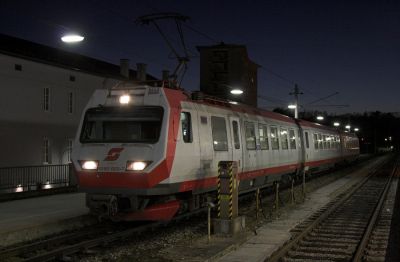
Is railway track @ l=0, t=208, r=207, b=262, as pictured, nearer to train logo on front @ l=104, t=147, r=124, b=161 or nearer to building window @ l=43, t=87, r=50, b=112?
train logo on front @ l=104, t=147, r=124, b=161

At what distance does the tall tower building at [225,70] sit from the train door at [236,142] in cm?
4940

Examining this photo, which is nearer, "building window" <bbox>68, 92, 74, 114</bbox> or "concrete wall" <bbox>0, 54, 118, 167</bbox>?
"concrete wall" <bbox>0, 54, 118, 167</bbox>

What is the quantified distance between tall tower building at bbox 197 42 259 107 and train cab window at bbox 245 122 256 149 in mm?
47888

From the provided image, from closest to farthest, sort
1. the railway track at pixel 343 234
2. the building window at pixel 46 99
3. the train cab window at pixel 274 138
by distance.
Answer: the railway track at pixel 343 234, the train cab window at pixel 274 138, the building window at pixel 46 99

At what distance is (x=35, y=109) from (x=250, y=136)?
13.3 meters

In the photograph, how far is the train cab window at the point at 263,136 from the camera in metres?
17.9

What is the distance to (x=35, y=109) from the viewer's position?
25781mm

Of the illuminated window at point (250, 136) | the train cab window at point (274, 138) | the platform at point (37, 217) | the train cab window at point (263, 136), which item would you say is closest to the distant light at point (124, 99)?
the platform at point (37, 217)

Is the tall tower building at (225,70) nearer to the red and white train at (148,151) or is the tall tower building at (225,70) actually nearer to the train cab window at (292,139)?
the train cab window at (292,139)

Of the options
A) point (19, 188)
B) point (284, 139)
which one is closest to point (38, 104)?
point (19, 188)

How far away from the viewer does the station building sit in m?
23.8

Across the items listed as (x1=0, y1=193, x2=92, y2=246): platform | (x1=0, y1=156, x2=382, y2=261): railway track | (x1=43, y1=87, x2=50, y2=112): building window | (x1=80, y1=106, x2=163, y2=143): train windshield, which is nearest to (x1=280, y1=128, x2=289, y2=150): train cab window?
(x1=0, y1=193, x2=92, y2=246): platform

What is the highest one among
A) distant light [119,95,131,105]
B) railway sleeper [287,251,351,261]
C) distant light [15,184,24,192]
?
distant light [119,95,131,105]

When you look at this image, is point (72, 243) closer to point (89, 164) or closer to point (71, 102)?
point (89, 164)
